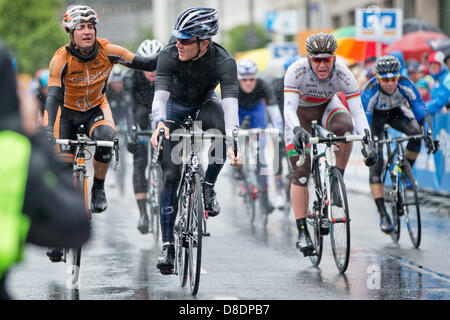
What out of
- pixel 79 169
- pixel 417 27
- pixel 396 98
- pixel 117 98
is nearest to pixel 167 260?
pixel 79 169

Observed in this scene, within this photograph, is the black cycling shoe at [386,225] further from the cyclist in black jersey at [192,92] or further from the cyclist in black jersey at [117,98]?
the cyclist in black jersey at [117,98]

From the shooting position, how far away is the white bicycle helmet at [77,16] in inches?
296

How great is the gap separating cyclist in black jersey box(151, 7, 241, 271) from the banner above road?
470 inches

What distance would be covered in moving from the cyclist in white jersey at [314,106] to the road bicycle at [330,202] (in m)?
0.09

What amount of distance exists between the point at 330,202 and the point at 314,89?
44.9 inches

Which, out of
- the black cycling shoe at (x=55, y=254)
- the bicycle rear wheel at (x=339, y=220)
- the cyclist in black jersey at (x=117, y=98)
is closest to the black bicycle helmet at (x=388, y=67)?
the bicycle rear wheel at (x=339, y=220)

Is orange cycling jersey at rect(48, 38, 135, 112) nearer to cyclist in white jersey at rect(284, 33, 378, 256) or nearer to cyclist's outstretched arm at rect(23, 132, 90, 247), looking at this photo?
cyclist in white jersey at rect(284, 33, 378, 256)

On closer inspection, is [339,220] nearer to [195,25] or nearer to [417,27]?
[195,25]

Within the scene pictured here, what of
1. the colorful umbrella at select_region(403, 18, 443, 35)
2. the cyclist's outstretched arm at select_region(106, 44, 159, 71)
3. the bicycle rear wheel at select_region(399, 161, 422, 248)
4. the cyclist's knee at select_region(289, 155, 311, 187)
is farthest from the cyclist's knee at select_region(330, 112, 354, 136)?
the colorful umbrella at select_region(403, 18, 443, 35)

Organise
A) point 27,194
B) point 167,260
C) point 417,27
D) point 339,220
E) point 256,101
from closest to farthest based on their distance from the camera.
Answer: point 27,194 < point 167,260 < point 339,220 < point 256,101 < point 417,27

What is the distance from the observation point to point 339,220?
7.46 m

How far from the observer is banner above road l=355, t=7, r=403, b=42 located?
1844cm
